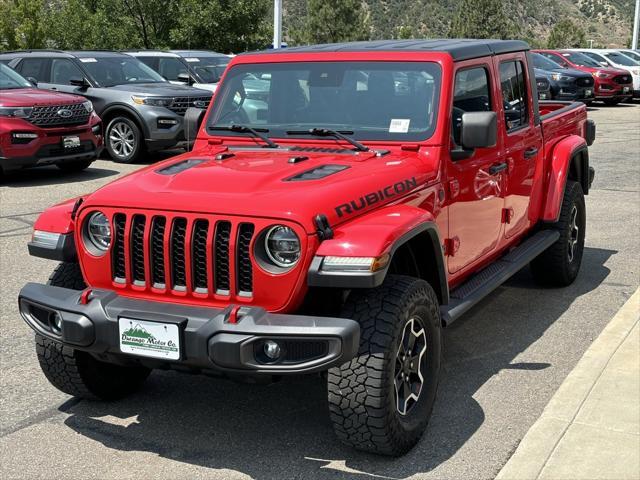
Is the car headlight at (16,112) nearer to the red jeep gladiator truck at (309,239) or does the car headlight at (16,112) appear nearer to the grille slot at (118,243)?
the red jeep gladiator truck at (309,239)

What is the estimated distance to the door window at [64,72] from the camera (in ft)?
50.0

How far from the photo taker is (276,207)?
4.07 metres

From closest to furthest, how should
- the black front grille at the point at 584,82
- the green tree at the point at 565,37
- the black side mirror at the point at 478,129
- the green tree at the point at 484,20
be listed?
the black side mirror at the point at 478,129, the black front grille at the point at 584,82, the green tree at the point at 484,20, the green tree at the point at 565,37

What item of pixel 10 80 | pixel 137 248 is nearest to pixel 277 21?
pixel 10 80

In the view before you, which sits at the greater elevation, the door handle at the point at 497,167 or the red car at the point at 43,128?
the door handle at the point at 497,167

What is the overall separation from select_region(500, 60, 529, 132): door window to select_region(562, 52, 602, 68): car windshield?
75.2 feet

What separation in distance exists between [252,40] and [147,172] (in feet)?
89.4

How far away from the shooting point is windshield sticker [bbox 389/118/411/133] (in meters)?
5.16

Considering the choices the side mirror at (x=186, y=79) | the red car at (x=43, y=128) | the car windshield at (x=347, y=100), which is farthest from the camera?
the side mirror at (x=186, y=79)

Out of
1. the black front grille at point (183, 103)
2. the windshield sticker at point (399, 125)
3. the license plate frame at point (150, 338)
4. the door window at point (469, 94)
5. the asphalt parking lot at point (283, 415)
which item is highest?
the door window at point (469, 94)

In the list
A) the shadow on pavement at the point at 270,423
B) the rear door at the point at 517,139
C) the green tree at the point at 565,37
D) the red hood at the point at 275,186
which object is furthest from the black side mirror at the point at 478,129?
the green tree at the point at 565,37

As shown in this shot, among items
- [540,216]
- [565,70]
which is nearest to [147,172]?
[540,216]

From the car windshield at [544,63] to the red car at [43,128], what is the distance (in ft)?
57.0

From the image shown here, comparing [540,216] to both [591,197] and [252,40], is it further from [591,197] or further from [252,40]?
[252,40]
